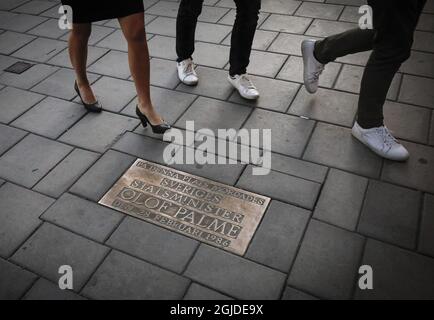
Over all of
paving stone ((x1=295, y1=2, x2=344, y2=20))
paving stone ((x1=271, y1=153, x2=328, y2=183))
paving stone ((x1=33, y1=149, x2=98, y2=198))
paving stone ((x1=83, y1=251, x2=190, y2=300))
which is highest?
paving stone ((x1=295, y1=2, x2=344, y2=20))

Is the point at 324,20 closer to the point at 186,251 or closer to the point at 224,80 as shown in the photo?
the point at 224,80

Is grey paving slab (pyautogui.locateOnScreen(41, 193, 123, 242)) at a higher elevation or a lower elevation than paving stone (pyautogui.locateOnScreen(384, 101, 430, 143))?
lower

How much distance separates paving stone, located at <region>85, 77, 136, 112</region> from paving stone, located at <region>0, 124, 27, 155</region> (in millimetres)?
635

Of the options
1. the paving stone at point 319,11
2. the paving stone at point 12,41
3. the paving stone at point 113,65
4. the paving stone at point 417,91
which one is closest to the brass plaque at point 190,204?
the paving stone at point 113,65

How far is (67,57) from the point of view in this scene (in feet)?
11.1

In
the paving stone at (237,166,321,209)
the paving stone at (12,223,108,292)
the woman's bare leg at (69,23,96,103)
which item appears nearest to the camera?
the paving stone at (12,223,108,292)

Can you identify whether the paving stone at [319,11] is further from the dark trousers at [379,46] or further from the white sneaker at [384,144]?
the white sneaker at [384,144]

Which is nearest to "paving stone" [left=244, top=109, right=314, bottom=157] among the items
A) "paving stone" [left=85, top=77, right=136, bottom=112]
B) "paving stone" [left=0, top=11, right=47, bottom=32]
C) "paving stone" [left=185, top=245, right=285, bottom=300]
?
"paving stone" [left=185, top=245, right=285, bottom=300]

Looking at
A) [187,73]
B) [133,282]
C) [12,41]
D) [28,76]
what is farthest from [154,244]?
[12,41]

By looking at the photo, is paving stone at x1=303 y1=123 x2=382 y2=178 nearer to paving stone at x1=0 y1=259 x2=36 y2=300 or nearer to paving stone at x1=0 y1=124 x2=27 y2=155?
paving stone at x1=0 y1=259 x2=36 y2=300

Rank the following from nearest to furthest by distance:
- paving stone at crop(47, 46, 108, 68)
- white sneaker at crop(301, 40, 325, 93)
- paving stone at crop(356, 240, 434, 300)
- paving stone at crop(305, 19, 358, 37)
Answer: paving stone at crop(356, 240, 434, 300), white sneaker at crop(301, 40, 325, 93), paving stone at crop(47, 46, 108, 68), paving stone at crop(305, 19, 358, 37)

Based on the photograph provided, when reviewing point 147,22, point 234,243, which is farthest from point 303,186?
point 147,22

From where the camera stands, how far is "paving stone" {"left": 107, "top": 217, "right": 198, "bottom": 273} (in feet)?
5.91

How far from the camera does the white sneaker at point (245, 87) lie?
2.73 metres
